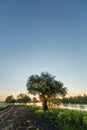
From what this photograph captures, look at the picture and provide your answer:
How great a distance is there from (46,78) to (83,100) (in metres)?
141

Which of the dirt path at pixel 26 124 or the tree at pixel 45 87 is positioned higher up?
the tree at pixel 45 87

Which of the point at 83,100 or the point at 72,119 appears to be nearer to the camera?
the point at 72,119

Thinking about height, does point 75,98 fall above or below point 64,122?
above

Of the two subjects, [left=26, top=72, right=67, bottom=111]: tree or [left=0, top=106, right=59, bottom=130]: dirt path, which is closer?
[left=0, top=106, right=59, bottom=130]: dirt path

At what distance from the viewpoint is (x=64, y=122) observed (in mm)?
15812

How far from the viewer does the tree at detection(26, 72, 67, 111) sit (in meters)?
43.4

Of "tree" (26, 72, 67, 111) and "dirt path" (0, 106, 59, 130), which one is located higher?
"tree" (26, 72, 67, 111)

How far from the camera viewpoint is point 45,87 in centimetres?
4319

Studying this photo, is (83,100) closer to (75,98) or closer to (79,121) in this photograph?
(75,98)

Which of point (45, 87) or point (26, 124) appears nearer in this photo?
point (26, 124)

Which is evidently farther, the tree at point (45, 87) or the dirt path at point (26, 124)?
the tree at point (45, 87)

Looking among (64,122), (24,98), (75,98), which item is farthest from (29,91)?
(75,98)

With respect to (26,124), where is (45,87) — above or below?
above

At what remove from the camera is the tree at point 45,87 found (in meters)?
43.4
